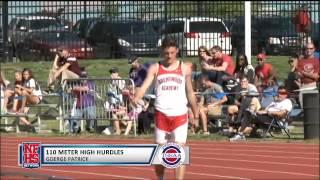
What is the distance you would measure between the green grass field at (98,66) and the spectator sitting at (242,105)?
403cm

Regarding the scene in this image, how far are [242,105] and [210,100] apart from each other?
946 mm

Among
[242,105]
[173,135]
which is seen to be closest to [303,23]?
[242,105]

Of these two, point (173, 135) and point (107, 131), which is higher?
point (173, 135)

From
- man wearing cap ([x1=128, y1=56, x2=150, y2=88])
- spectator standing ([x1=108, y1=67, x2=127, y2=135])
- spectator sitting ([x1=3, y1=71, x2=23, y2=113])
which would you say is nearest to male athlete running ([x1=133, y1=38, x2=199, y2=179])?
man wearing cap ([x1=128, y1=56, x2=150, y2=88])

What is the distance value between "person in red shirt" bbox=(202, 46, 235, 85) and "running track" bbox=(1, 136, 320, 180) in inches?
100

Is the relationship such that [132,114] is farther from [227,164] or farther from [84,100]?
[227,164]

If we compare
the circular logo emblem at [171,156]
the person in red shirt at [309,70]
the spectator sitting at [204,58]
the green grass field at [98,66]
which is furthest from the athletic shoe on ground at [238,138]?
the circular logo emblem at [171,156]

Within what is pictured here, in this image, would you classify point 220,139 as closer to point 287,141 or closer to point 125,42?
point 287,141

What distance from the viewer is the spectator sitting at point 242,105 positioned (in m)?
17.9

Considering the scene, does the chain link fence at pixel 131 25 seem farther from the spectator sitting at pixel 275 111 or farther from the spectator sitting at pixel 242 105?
the spectator sitting at pixel 275 111

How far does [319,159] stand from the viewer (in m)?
14.2

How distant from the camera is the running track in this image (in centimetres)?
1245

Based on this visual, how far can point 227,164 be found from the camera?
1379 centimetres

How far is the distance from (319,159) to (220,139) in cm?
357
